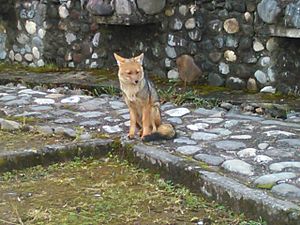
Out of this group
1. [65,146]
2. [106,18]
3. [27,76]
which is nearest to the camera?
[65,146]

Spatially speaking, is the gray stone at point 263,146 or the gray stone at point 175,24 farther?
the gray stone at point 175,24

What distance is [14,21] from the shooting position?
8.61m

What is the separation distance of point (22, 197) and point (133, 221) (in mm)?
771

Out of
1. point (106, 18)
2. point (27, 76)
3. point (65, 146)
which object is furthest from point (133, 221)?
point (27, 76)

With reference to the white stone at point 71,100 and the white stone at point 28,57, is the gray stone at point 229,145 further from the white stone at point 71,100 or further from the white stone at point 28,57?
the white stone at point 28,57

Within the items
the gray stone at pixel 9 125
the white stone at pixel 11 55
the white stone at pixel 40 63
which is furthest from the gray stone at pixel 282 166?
the white stone at pixel 11 55

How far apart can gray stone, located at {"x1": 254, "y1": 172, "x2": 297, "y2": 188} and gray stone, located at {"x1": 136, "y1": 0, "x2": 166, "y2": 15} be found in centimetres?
334

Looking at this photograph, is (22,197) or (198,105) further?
(198,105)

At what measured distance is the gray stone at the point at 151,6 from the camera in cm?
690

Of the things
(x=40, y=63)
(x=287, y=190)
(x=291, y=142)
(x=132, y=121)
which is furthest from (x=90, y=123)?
(x=40, y=63)

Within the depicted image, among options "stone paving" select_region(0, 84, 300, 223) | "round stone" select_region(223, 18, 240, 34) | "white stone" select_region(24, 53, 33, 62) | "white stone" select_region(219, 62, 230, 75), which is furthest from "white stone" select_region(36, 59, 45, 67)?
"round stone" select_region(223, 18, 240, 34)

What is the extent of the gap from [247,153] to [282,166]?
335mm

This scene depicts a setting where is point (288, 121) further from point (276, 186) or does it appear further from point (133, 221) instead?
point (133, 221)

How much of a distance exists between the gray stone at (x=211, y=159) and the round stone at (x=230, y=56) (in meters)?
2.25
